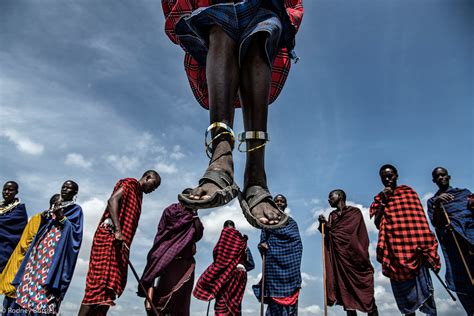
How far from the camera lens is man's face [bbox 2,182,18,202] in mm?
5023

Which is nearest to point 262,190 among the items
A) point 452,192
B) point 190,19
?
point 190,19

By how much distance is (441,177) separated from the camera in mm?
4723

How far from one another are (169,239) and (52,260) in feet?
4.17

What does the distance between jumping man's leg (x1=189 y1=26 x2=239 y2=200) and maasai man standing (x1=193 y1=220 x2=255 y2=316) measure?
3971 mm

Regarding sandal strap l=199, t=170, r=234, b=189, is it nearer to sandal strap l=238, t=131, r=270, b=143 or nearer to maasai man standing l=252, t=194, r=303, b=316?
sandal strap l=238, t=131, r=270, b=143

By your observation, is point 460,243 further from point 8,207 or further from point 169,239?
point 8,207

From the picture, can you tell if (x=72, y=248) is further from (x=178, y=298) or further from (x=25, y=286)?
(x=178, y=298)

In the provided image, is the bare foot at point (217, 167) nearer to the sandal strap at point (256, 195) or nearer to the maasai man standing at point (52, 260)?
the sandal strap at point (256, 195)

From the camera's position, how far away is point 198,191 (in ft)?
4.07

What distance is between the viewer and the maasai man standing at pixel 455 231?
4207 millimetres

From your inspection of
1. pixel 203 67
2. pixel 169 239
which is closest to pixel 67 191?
pixel 169 239

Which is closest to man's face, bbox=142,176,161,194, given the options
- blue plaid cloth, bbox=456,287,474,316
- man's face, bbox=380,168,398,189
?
man's face, bbox=380,168,398,189

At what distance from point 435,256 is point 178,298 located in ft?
9.23

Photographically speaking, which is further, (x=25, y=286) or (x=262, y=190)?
(x=25, y=286)
